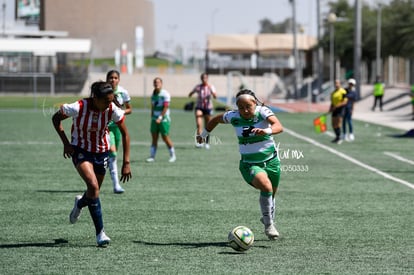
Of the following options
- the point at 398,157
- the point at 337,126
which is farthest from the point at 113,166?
the point at 337,126

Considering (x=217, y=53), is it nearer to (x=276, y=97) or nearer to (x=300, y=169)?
(x=276, y=97)

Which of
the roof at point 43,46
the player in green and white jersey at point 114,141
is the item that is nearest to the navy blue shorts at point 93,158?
the player in green and white jersey at point 114,141

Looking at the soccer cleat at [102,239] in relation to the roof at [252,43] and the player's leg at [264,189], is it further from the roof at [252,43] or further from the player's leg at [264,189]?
the roof at [252,43]

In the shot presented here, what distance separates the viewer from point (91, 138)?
1070 cm

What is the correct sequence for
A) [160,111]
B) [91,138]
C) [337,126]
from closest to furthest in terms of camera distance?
[91,138]
[160,111]
[337,126]

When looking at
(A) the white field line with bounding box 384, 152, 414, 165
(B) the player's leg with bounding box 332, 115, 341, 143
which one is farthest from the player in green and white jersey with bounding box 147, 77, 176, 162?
(B) the player's leg with bounding box 332, 115, 341, 143

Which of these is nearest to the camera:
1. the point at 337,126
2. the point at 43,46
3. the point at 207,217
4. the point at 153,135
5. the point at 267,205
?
the point at 267,205

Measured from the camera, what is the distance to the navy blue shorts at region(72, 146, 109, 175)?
10.7 metres

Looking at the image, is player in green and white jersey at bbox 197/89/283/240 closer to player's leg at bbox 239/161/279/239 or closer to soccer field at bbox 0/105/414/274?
player's leg at bbox 239/161/279/239

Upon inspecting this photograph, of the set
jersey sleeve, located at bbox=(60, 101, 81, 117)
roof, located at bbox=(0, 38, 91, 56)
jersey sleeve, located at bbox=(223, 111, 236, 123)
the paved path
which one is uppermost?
roof, located at bbox=(0, 38, 91, 56)

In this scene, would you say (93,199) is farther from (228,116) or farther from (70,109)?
(228,116)

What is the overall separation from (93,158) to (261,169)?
1.80 meters

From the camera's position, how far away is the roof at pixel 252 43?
4823 inches

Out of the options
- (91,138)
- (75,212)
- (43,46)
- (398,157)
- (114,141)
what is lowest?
(398,157)
